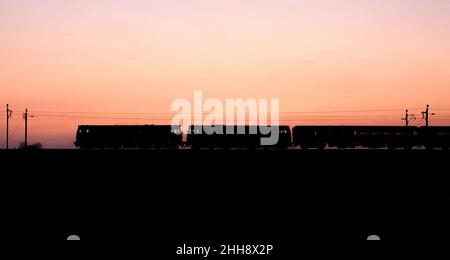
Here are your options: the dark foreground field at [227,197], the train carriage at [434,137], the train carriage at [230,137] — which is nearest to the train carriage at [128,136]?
the train carriage at [230,137]

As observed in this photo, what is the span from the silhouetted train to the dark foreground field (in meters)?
21.5

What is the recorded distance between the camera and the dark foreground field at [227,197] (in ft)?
68.2

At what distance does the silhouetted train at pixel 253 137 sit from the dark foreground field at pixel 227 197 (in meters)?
21.5

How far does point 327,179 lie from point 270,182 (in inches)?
158

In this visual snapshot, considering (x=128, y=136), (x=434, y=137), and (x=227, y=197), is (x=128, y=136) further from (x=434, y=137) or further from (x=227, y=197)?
(x=227, y=197)

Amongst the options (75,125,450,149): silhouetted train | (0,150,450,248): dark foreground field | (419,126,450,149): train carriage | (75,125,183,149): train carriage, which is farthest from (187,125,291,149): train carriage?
(0,150,450,248): dark foreground field

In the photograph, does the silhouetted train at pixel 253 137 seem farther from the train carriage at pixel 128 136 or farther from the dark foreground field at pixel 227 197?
the dark foreground field at pixel 227 197

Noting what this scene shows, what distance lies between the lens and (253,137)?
6619cm

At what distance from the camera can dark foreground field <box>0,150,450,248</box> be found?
20797 millimetres

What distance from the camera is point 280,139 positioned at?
217ft

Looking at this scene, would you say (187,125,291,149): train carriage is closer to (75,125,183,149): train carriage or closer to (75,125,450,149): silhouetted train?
(75,125,450,149): silhouetted train

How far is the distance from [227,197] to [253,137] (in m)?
38.0
